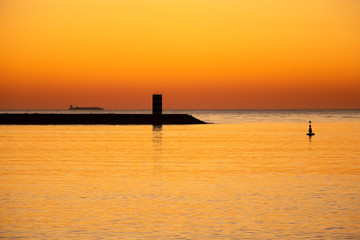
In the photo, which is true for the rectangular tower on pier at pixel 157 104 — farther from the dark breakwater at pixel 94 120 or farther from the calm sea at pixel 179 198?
the calm sea at pixel 179 198

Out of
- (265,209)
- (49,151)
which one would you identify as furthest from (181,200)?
(49,151)

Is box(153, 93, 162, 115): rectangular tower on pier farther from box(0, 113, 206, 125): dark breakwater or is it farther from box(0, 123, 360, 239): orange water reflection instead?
box(0, 123, 360, 239): orange water reflection

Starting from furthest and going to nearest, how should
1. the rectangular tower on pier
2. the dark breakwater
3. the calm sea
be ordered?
the rectangular tower on pier → the dark breakwater → the calm sea

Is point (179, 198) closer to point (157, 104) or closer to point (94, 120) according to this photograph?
point (94, 120)

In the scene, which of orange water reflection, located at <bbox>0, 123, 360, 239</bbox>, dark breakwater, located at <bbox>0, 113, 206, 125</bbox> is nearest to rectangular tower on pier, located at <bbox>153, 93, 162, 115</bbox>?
dark breakwater, located at <bbox>0, 113, 206, 125</bbox>

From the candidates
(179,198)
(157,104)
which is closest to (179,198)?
(179,198)

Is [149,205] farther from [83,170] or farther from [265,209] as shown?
[83,170]

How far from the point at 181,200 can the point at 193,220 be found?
3009 millimetres

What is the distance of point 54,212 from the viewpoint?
50.1 feet

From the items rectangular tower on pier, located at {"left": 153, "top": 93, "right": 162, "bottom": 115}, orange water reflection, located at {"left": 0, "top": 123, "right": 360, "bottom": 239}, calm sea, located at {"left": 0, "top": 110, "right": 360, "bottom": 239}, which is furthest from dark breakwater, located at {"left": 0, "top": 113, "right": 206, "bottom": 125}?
calm sea, located at {"left": 0, "top": 110, "right": 360, "bottom": 239}

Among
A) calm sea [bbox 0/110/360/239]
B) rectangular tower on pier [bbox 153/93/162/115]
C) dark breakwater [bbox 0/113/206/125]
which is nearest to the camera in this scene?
calm sea [bbox 0/110/360/239]

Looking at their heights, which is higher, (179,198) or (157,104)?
(157,104)

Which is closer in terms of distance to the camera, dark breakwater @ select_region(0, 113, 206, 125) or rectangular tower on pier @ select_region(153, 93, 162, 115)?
dark breakwater @ select_region(0, 113, 206, 125)

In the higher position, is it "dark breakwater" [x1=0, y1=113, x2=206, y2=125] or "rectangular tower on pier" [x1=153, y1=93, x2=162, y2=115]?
"rectangular tower on pier" [x1=153, y1=93, x2=162, y2=115]
